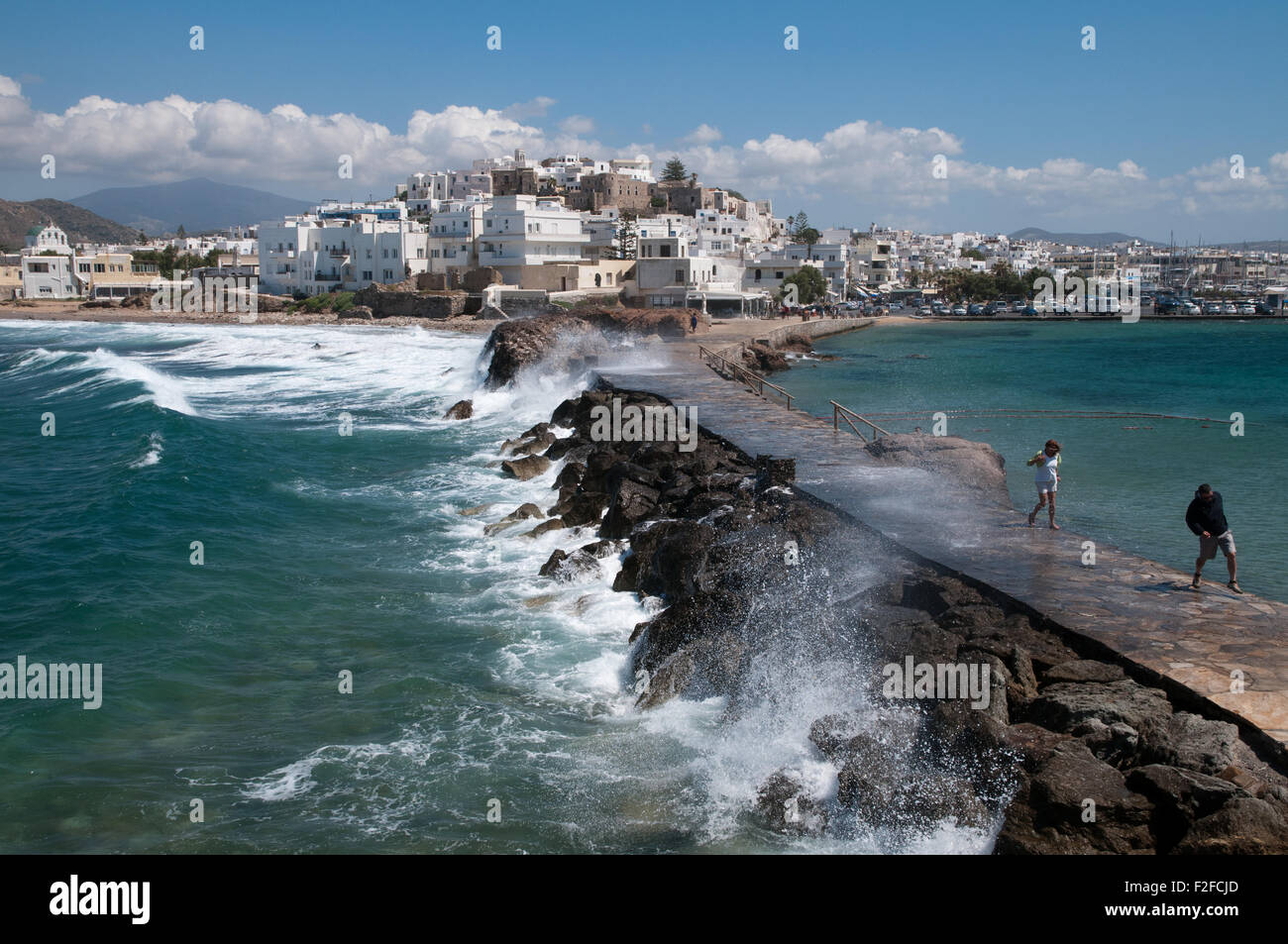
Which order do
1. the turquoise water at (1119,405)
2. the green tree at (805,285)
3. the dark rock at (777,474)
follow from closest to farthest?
the dark rock at (777,474) < the turquoise water at (1119,405) < the green tree at (805,285)

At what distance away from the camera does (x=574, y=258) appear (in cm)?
6762

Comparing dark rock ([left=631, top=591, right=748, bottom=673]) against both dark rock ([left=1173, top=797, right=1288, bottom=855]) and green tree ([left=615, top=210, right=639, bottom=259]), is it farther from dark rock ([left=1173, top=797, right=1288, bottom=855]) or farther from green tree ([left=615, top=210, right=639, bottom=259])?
green tree ([left=615, top=210, right=639, bottom=259])

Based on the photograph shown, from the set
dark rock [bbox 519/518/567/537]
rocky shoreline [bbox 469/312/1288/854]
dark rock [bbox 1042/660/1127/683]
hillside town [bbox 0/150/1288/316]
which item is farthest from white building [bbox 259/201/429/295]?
dark rock [bbox 1042/660/1127/683]

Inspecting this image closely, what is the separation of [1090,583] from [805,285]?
230 ft

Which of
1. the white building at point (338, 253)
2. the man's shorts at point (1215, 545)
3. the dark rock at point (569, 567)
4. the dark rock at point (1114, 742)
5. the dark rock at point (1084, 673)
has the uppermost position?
the white building at point (338, 253)

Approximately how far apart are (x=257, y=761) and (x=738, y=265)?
6729 centimetres

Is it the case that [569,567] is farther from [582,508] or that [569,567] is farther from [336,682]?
[336,682]

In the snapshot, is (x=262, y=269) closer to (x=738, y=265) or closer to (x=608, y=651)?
(x=738, y=265)

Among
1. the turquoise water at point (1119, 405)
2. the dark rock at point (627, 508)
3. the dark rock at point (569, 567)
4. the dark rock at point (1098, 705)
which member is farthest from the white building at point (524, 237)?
the dark rock at point (1098, 705)

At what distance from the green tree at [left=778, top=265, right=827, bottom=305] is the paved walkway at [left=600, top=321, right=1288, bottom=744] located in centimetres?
6131

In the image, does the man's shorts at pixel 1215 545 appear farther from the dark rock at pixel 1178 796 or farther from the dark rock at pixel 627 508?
the dark rock at pixel 627 508

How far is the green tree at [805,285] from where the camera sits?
76875mm

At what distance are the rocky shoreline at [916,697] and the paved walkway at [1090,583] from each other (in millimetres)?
260
